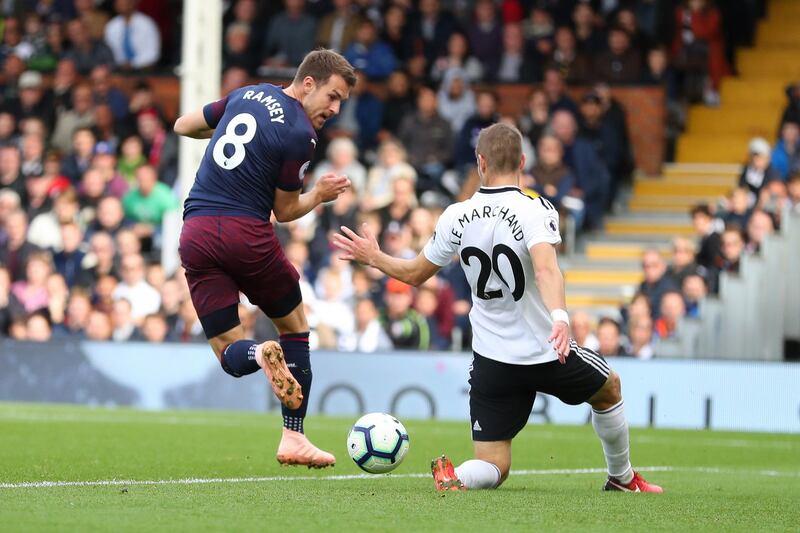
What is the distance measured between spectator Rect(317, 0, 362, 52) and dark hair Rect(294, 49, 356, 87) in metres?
13.9

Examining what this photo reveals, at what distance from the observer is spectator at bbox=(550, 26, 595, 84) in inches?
848

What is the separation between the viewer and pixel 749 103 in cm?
2289

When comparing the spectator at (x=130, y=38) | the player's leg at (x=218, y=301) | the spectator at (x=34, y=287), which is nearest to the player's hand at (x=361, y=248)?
the player's leg at (x=218, y=301)

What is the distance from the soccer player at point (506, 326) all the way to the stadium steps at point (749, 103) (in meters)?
14.3

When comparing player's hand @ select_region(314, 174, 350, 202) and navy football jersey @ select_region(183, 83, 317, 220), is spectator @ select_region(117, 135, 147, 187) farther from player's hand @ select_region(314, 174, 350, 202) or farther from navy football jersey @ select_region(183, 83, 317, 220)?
player's hand @ select_region(314, 174, 350, 202)

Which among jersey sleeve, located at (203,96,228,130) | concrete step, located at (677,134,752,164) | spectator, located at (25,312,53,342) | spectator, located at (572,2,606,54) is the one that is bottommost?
spectator, located at (25,312,53,342)

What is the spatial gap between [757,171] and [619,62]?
11.6ft

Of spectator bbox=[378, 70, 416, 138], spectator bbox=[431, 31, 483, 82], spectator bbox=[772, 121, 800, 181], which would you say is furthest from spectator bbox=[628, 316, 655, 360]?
spectator bbox=[431, 31, 483, 82]

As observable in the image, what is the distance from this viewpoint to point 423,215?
60.5 ft

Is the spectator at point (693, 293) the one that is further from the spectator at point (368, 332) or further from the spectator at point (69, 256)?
the spectator at point (69, 256)

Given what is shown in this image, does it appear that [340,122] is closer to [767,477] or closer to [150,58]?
[150,58]

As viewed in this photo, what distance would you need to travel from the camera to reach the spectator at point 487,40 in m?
22.2

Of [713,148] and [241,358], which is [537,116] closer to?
[713,148]

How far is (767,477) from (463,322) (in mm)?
7916
